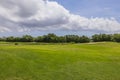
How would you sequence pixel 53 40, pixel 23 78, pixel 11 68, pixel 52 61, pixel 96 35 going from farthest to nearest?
pixel 96 35 < pixel 53 40 < pixel 52 61 < pixel 11 68 < pixel 23 78

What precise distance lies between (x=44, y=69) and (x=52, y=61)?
16.9 ft

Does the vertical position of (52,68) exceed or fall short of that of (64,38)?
it falls short

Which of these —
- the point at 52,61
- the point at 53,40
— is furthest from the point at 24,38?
the point at 52,61

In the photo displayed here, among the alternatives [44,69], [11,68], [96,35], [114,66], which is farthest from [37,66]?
[96,35]

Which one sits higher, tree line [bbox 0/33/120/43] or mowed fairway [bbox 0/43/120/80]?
tree line [bbox 0/33/120/43]

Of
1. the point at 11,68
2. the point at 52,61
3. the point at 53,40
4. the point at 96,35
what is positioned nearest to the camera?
the point at 11,68

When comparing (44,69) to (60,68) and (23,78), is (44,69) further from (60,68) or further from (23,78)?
(23,78)

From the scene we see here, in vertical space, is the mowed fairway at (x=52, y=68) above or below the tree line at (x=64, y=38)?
below

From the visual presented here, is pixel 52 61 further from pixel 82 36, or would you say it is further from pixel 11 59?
pixel 82 36

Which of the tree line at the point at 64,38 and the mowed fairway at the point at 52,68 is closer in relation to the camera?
the mowed fairway at the point at 52,68

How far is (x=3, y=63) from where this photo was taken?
37250 millimetres

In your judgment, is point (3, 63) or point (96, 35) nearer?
point (3, 63)

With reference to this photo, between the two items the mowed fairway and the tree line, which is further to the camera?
the tree line

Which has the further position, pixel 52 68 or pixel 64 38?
pixel 64 38
